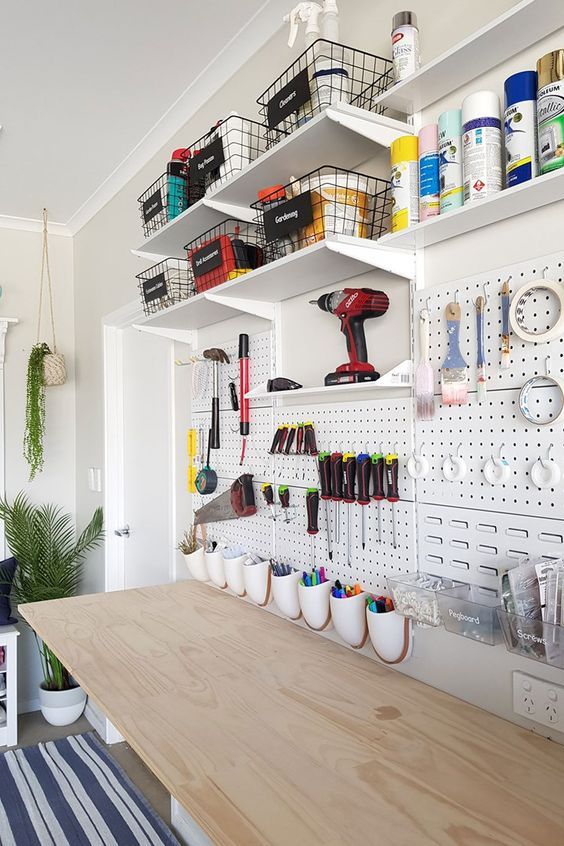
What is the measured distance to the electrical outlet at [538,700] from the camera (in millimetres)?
1165

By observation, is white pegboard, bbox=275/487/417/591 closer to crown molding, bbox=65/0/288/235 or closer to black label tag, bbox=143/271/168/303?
black label tag, bbox=143/271/168/303

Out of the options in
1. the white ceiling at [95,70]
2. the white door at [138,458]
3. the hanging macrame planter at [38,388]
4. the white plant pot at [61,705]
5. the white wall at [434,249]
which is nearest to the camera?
the white wall at [434,249]

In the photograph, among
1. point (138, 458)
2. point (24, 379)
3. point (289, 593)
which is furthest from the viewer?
point (24, 379)

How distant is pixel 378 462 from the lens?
1.54 metres

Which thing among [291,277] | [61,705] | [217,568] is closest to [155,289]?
[291,277]

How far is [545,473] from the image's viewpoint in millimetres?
1187

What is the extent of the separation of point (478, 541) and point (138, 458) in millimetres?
2263

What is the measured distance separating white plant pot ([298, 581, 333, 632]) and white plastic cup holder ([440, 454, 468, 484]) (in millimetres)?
477

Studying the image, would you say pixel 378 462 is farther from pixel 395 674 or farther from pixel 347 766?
pixel 347 766

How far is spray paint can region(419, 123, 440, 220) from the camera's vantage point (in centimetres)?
131

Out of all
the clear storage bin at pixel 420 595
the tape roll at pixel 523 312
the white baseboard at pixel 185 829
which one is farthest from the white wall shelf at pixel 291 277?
the white baseboard at pixel 185 829

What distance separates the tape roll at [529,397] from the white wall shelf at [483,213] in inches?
12.2

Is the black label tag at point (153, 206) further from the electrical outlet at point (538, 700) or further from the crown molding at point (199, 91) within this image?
the electrical outlet at point (538, 700)

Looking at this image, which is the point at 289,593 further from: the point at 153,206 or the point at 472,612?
the point at 153,206
